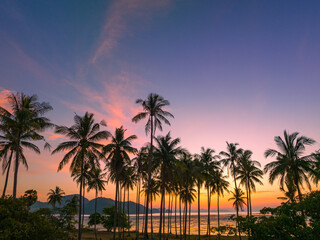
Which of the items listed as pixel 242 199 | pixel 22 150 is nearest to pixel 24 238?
pixel 22 150

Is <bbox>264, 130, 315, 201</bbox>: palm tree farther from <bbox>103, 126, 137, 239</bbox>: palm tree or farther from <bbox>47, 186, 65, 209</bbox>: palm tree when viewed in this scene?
<bbox>47, 186, 65, 209</bbox>: palm tree

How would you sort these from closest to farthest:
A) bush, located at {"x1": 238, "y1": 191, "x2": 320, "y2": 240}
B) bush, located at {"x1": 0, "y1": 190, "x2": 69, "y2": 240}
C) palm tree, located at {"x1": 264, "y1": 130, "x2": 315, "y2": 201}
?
→ bush, located at {"x1": 0, "y1": 190, "x2": 69, "y2": 240}
bush, located at {"x1": 238, "y1": 191, "x2": 320, "y2": 240}
palm tree, located at {"x1": 264, "y1": 130, "x2": 315, "y2": 201}

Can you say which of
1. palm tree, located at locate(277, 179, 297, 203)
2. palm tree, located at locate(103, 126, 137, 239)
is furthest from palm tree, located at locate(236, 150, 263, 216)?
palm tree, located at locate(103, 126, 137, 239)

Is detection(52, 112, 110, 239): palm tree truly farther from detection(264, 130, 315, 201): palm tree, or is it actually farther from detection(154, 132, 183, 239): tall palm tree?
detection(264, 130, 315, 201): palm tree

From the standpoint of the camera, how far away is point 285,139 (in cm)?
2872

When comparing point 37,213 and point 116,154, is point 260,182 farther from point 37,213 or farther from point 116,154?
point 37,213

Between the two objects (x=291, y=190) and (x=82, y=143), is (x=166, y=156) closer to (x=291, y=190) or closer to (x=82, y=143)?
(x=82, y=143)

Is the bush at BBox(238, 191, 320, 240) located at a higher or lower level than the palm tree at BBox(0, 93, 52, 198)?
lower

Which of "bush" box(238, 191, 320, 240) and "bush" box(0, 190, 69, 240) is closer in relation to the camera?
"bush" box(0, 190, 69, 240)

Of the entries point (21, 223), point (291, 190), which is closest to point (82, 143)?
point (21, 223)

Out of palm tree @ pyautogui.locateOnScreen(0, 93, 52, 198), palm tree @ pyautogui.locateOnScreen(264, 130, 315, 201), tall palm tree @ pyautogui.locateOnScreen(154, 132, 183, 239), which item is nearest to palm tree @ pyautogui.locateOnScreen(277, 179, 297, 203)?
palm tree @ pyautogui.locateOnScreen(264, 130, 315, 201)

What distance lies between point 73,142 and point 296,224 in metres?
24.4

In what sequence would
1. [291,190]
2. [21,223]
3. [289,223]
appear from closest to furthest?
[21,223]
[289,223]
[291,190]

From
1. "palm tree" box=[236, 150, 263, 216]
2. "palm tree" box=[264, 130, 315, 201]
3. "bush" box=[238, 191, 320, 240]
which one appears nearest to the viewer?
"bush" box=[238, 191, 320, 240]
